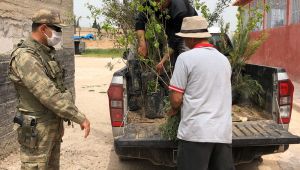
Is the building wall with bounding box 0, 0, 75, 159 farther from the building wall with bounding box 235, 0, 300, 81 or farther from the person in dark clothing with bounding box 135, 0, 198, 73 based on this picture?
the building wall with bounding box 235, 0, 300, 81

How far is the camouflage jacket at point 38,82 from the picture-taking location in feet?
9.89

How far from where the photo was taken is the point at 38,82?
301 cm

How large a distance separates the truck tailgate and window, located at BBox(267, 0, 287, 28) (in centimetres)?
1251

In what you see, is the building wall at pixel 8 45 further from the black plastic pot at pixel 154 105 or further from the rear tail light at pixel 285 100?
the rear tail light at pixel 285 100

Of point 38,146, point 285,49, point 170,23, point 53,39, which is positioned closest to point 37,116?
point 38,146

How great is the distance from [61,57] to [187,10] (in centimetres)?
376

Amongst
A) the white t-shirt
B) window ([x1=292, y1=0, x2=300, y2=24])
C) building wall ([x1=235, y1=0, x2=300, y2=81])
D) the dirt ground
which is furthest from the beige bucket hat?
window ([x1=292, y1=0, x2=300, y2=24])

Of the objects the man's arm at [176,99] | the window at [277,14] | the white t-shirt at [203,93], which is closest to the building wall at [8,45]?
the man's arm at [176,99]

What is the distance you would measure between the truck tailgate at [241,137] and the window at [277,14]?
12.5 m

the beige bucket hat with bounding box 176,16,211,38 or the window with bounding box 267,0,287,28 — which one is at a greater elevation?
the window with bounding box 267,0,287,28

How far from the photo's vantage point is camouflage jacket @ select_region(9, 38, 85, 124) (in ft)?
9.89

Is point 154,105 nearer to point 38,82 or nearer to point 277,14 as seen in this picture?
point 38,82

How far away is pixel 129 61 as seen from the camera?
16.4 feet

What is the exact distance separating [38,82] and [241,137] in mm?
→ 1844
